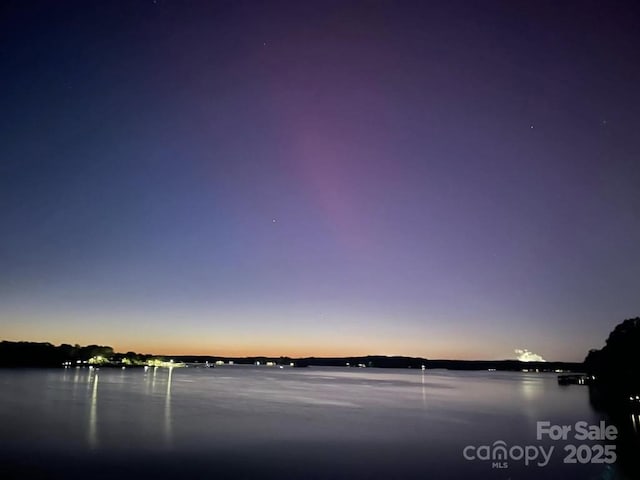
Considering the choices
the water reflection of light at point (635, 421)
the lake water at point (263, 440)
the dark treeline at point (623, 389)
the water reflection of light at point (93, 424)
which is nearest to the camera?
the lake water at point (263, 440)

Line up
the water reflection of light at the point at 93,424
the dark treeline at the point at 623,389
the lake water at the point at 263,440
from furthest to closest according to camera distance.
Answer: the water reflection of light at the point at 93,424 < the dark treeline at the point at 623,389 < the lake water at the point at 263,440

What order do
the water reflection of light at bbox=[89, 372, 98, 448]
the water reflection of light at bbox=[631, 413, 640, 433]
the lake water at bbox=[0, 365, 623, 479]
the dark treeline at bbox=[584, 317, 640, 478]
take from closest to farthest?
1. the lake water at bbox=[0, 365, 623, 479]
2. the dark treeline at bbox=[584, 317, 640, 478]
3. the water reflection of light at bbox=[89, 372, 98, 448]
4. the water reflection of light at bbox=[631, 413, 640, 433]

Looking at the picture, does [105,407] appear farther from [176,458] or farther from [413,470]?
[413,470]

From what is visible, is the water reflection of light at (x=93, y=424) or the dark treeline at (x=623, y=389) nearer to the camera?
the dark treeline at (x=623, y=389)

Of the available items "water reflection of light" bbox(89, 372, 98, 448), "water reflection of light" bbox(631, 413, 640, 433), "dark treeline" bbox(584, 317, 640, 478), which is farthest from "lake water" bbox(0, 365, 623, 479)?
"water reflection of light" bbox(631, 413, 640, 433)

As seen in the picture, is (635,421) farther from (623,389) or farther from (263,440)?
(263,440)

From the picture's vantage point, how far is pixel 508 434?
4456 centimetres

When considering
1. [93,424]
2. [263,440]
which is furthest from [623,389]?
[93,424]

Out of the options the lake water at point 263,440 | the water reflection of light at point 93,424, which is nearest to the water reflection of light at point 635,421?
the lake water at point 263,440

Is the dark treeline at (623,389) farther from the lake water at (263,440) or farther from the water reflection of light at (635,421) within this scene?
the lake water at (263,440)

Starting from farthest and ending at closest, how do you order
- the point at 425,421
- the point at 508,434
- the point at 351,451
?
1. the point at 425,421
2. the point at 508,434
3. the point at 351,451

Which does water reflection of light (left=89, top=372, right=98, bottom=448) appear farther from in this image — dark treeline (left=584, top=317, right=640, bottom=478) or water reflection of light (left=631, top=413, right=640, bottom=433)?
water reflection of light (left=631, top=413, right=640, bottom=433)

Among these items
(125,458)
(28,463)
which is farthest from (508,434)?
(28,463)

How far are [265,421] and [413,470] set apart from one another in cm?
2349
